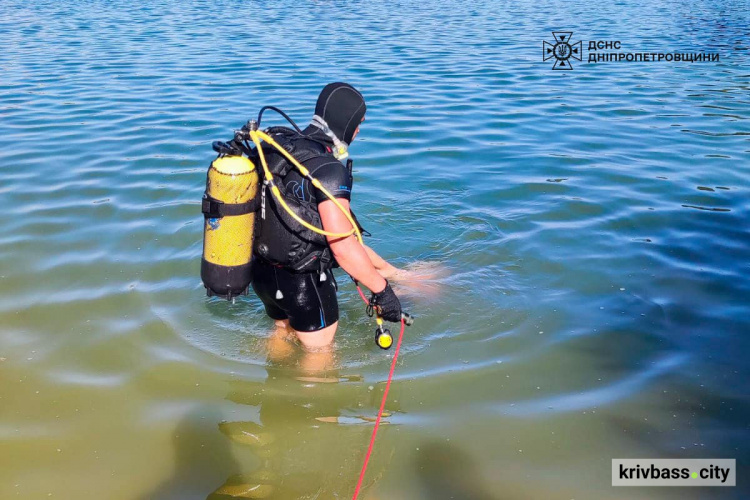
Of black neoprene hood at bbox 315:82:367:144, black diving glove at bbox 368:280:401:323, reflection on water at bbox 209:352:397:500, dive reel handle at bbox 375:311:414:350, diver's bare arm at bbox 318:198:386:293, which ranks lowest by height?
reflection on water at bbox 209:352:397:500

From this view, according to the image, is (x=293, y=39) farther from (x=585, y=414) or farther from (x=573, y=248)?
(x=585, y=414)

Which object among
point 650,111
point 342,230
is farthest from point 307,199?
point 650,111

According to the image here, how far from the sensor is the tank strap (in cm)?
403

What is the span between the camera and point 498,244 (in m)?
6.88

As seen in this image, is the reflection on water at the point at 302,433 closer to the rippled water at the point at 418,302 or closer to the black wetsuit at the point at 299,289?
the rippled water at the point at 418,302

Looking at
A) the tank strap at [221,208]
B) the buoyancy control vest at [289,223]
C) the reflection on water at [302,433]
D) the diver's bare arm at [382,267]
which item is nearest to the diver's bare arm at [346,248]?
the buoyancy control vest at [289,223]

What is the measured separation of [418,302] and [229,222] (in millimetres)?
2234

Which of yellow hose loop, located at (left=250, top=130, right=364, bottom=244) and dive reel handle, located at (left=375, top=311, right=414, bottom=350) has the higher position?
yellow hose loop, located at (left=250, top=130, right=364, bottom=244)

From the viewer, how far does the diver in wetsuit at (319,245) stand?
4.01 meters

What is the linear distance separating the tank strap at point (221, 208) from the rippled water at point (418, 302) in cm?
132

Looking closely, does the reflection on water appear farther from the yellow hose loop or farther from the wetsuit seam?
the yellow hose loop

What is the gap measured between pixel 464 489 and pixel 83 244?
4612 millimetres

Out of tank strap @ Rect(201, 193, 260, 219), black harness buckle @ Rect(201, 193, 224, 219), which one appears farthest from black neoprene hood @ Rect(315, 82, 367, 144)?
black harness buckle @ Rect(201, 193, 224, 219)

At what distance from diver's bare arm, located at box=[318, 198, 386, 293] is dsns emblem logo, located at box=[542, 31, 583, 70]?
12.2 m
